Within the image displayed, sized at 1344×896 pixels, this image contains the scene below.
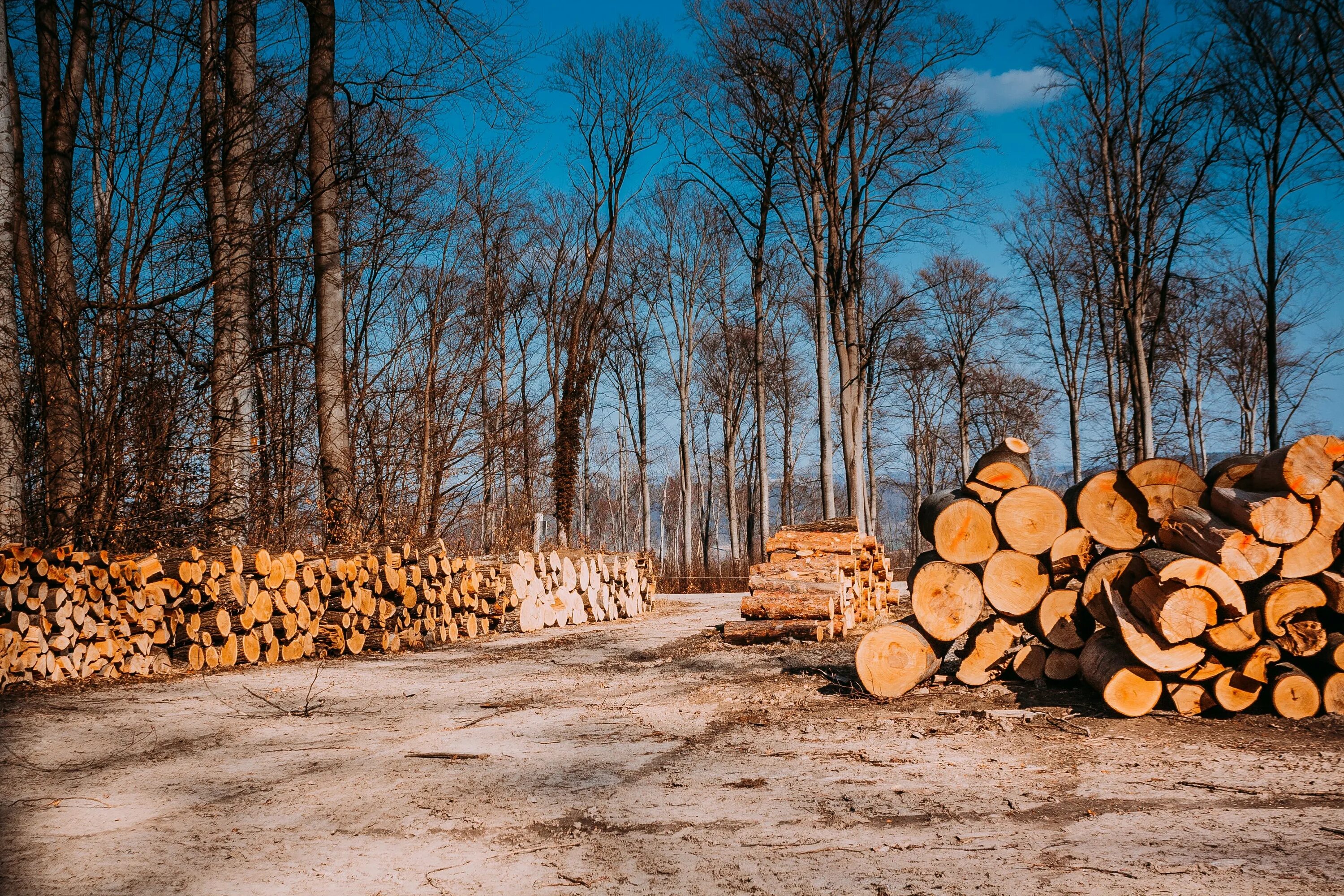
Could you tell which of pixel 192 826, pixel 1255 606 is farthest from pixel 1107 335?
pixel 192 826

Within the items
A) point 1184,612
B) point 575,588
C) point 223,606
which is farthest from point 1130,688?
point 575,588

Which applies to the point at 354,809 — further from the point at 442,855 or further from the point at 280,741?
the point at 280,741

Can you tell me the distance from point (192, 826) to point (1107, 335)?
2809cm

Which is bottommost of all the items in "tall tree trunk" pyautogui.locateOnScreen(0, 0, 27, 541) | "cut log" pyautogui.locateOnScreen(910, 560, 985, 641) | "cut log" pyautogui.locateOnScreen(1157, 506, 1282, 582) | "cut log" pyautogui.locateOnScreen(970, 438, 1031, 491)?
"cut log" pyautogui.locateOnScreen(910, 560, 985, 641)

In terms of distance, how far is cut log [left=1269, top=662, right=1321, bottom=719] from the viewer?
480 centimetres

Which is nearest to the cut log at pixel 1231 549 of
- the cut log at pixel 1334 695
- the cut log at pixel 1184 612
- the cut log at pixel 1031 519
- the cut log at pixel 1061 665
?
the cut log at pixel 1184 612

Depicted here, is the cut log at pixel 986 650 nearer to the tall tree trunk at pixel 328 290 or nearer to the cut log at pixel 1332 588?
the cut log at pixel 1332 588

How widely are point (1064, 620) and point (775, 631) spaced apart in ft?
13.4

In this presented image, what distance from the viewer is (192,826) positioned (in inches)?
144

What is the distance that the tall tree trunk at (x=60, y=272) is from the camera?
25.4 feet

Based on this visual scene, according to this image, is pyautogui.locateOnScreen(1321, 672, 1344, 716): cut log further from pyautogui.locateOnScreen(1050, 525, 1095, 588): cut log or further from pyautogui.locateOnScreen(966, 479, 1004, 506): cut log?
pyautogui.locateOnScreen(966, 479, 1004, 506): cut log

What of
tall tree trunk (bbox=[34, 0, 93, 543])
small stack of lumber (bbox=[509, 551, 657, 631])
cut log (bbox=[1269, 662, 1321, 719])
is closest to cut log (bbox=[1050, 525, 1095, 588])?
cut log (bbox=[1269, 662, 1321, 719])

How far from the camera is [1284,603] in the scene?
15.8 ft

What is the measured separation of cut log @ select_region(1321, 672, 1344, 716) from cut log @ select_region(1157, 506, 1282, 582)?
69cm
